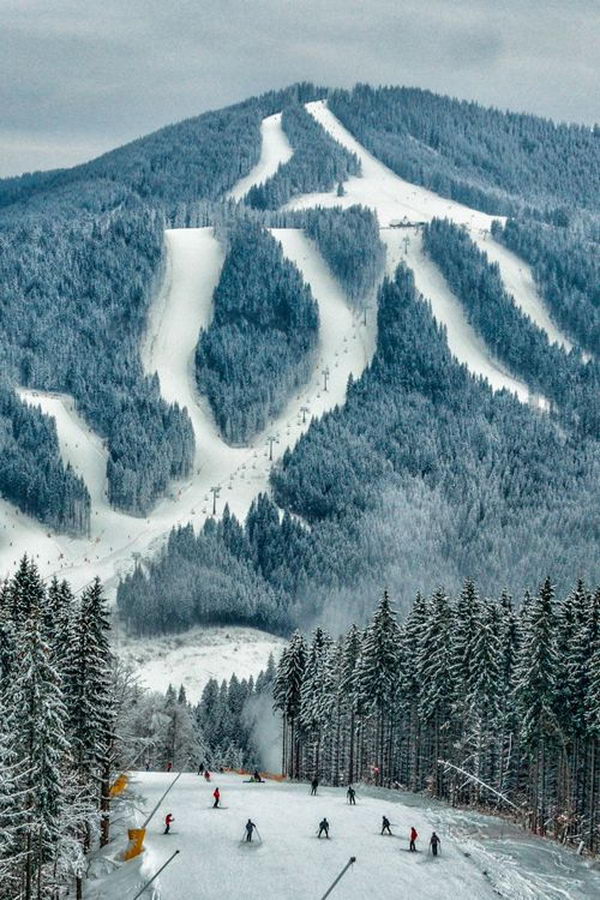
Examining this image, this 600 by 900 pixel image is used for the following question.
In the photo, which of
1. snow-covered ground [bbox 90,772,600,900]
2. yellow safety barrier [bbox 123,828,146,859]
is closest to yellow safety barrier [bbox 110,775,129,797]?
snow-covered ground [bbox 90,772,600,900]

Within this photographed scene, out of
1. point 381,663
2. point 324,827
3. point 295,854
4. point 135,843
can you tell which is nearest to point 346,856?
point 295,854

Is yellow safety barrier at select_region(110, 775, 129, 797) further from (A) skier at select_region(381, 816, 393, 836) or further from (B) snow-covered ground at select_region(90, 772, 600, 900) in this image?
(A) skier at select_region(381, 816, 393, 836)

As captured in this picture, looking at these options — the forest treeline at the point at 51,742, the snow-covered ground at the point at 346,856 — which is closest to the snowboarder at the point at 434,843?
the snow-covered ground at the point at 346,856

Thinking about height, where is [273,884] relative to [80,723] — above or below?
below

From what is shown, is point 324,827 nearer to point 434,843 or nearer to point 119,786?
point 434,843

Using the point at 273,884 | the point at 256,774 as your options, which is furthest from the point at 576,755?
the point at 273,884

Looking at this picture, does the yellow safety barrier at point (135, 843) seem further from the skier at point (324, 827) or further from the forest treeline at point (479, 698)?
the forest treeline at point (479, 698)

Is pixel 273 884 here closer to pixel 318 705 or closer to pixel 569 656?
pixel 569 656
